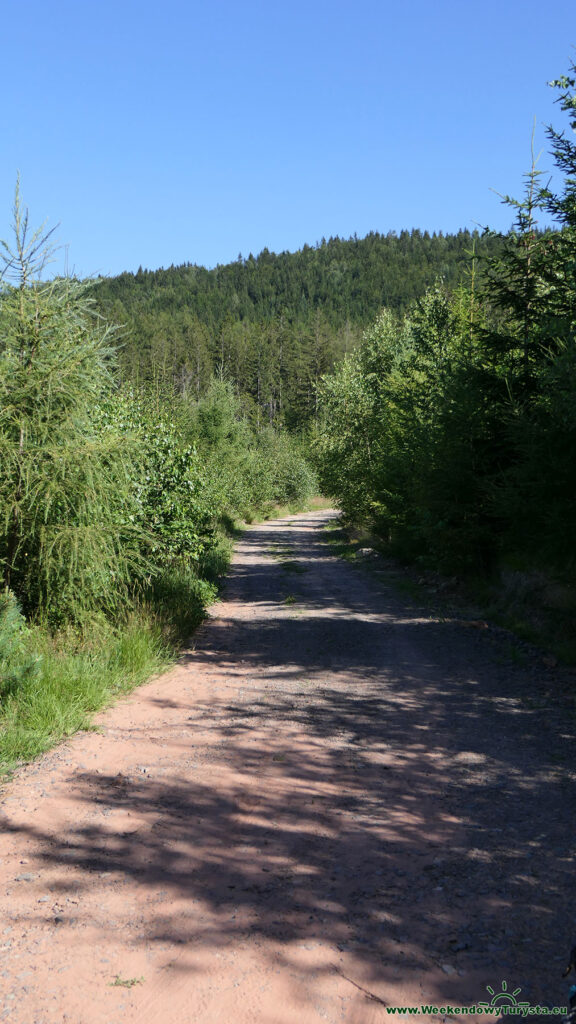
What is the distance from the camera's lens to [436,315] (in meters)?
20.0

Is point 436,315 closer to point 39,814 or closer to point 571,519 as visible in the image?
point 571,519

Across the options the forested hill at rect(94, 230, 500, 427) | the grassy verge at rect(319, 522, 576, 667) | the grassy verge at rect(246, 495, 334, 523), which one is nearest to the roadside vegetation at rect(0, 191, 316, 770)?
the grassy verge at rect(319, 522, 576, 667)

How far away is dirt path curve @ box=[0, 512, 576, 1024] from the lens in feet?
9.50

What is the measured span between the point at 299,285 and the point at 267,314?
29176mm

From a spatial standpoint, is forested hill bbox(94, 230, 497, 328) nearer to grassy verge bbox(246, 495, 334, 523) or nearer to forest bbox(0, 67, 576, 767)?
grassy verge bbox(246, 495, 334, 523)

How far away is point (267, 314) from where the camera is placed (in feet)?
516

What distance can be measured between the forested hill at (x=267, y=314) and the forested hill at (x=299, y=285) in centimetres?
31

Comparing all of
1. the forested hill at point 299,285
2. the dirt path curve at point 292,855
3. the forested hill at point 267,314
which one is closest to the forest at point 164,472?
the dirt path curve at point 292,855

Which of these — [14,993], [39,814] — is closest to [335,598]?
[39,814]

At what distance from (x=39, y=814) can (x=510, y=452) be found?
1057cm

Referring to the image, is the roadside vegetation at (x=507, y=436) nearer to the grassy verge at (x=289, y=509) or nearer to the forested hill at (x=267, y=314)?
the forested hill at (x=267, y=314)

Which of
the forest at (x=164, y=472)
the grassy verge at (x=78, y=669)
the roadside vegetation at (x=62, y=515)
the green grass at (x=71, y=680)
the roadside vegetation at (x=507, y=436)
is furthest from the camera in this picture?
the roadside vegetation at (x=507, y=436)

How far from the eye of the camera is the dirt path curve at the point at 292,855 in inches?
114

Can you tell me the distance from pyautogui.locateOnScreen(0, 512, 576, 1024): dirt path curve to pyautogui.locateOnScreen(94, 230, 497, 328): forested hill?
137740 mm
